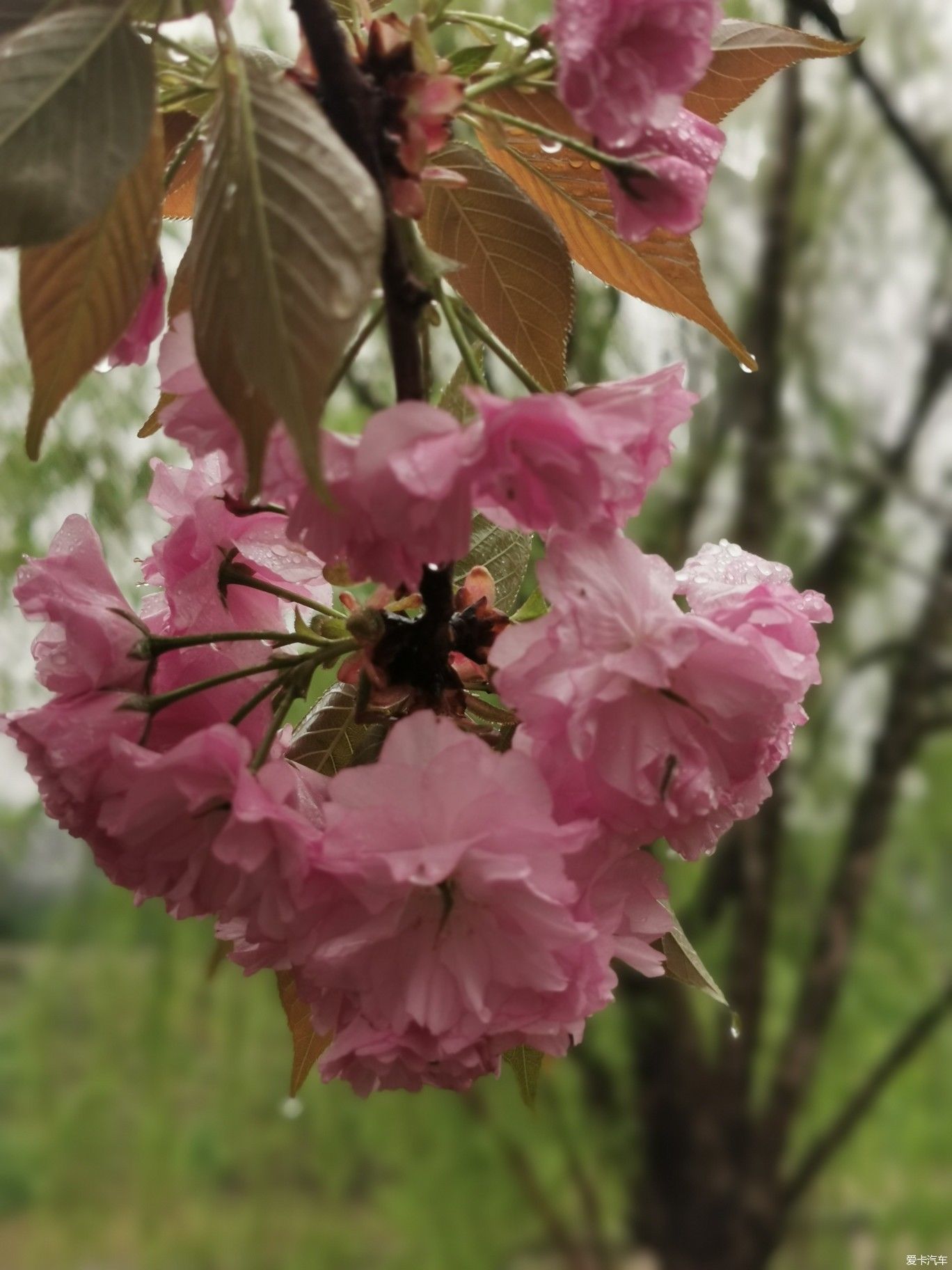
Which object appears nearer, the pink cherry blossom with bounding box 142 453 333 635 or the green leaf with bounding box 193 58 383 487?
the green leaf with bounding box 193 58 383 487

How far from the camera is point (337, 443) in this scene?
0.21 meters

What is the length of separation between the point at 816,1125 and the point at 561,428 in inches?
68.6

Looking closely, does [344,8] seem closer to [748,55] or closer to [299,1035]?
[748,55]

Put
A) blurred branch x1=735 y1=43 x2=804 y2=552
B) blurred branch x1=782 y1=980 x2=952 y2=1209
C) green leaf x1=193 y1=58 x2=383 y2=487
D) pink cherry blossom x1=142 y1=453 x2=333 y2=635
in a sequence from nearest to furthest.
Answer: green leaf x1=193 y1=58 x2=383 y2=487
pink cherry blossom x1=142 y1=453 x2=333 y2=635
blurred branch x1=782 y1=980 x2=952 y2=1209
blurred branch x1=735 y1=43 x2=804 y2=552

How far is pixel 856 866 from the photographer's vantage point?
153cm

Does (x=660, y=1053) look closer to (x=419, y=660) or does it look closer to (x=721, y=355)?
(x=721, y=355)

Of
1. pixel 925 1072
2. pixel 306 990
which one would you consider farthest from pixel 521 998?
pixel 925 1072

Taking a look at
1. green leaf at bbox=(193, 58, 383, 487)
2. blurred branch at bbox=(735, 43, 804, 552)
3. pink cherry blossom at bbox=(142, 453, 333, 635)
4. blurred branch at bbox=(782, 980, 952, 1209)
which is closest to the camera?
green leaf at bbox=(193, 58, 383, 487)

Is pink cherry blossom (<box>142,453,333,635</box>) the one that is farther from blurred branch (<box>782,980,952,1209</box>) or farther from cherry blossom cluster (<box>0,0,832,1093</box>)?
blurred branch (<box>782,980,952,1209</box>)

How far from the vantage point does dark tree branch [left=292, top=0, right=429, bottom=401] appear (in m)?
0.23

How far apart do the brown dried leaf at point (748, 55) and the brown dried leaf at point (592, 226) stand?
32 millimetres

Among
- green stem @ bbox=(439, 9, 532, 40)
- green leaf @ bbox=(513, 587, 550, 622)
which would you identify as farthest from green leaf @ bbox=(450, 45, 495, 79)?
green leaf @ bbox=(513, 587, 550, 622)

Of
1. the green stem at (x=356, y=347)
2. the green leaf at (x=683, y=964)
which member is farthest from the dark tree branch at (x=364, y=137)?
the green leaf at (x=683, y=964)

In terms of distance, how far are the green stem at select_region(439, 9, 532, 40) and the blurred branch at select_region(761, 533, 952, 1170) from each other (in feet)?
4.53
